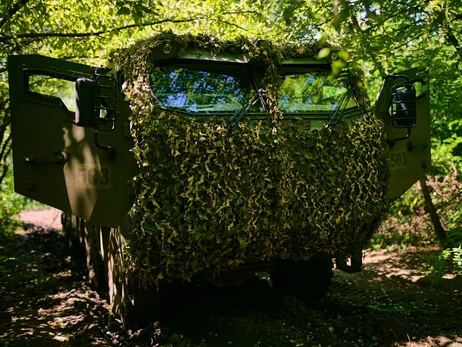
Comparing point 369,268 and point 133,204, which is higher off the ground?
point 133,204

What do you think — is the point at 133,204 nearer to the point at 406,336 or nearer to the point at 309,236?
the point at 309,236

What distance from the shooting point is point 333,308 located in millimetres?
4883

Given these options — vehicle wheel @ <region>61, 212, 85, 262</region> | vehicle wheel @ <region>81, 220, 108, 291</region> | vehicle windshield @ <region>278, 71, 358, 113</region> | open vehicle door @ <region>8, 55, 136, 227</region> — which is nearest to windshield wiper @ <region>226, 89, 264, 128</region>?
vehicle windshield @ <region>278, 71, 358, 113</region>

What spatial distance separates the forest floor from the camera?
4.08 m

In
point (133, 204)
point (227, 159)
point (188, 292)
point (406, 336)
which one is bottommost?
point (406, 336)

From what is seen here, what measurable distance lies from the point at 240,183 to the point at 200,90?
34.4 inches

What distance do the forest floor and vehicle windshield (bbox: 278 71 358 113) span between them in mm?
1798

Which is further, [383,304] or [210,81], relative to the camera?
[383,304]

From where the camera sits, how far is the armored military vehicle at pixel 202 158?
3.62 metres

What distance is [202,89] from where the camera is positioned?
4121 mm

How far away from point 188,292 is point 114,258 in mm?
1164

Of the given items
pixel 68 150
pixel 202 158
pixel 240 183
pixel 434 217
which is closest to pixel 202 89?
pixel 202 158

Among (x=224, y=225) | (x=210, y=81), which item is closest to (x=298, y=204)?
(x=224, y=225)

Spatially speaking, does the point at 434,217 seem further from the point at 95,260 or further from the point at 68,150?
the point at 68,150
